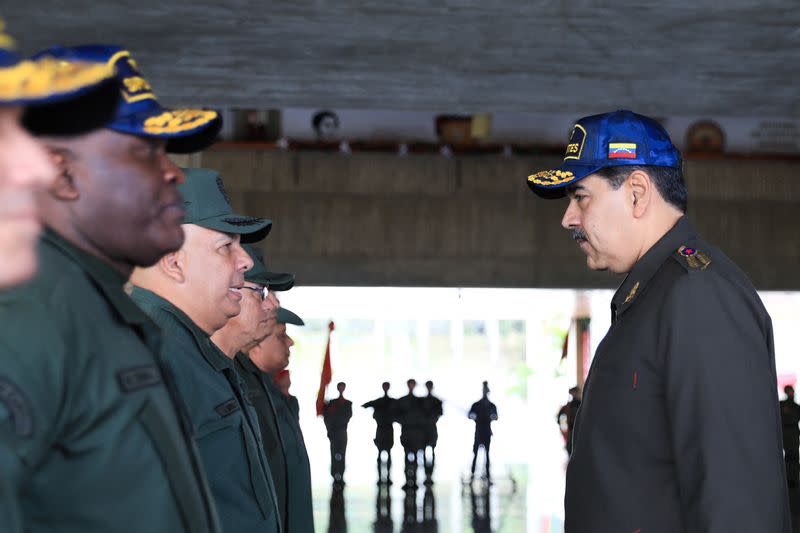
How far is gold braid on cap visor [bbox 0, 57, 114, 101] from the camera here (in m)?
0.96

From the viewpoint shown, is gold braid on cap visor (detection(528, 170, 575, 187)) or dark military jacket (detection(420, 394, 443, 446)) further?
dark military jacket (detection(420, 394, 443, 446))

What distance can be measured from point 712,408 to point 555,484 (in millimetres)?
12083

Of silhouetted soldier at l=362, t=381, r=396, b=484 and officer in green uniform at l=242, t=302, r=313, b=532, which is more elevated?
officer in green uniform at l=242, t=302, r=313, b=532

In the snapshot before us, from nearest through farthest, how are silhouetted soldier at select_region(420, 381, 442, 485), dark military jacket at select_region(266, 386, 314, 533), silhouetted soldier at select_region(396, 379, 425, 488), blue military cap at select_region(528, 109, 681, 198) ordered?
1. blue military cap at select_region(528, 109, 681, 198)
2. dark military jacket at select_region(266, 386, 314, 533)
3. silhouetted soldier at select_region(396, 379, 425, 488)
4. silhouetted soldier at select_region(420, 381, 442, 485)

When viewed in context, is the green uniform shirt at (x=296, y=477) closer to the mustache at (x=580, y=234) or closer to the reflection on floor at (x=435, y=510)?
the mustache at (x=580, y=234)

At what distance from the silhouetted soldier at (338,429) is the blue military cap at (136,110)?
1263cm

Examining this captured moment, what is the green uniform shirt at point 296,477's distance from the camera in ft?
13.4

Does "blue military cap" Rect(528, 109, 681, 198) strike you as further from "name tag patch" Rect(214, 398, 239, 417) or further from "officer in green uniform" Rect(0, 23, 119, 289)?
"officer in green uniform" Rect(0, 23, 119, 289)

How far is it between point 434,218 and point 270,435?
45.2ft

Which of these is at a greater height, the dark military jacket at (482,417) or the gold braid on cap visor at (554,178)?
the gold braid on cap visor at (554,178)

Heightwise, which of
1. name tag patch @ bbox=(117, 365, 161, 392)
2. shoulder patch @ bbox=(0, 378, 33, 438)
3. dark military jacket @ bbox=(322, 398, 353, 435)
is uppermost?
shoulder patch @ bbox=(0, 378, 33, 438)

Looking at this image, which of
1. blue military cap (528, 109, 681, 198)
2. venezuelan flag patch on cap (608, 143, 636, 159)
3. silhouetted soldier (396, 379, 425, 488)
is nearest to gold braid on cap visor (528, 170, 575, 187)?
blue military cap (528, 109, 681, 198)

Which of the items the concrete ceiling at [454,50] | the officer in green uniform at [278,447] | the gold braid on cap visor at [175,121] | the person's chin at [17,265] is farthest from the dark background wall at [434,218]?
the person's chin at [17,265]

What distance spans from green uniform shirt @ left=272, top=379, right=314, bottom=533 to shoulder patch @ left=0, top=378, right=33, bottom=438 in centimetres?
276
